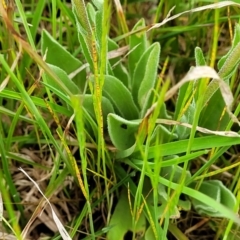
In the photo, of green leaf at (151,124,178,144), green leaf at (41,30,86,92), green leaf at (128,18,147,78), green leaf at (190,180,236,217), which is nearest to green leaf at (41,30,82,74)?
green leaf at (41,30,86,92)

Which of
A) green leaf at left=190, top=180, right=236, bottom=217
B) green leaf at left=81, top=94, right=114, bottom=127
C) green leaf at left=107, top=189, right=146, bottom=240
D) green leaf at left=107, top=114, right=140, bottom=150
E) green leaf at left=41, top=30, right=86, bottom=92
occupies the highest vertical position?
green leaf at left=41, top=30, right=86, bottom=92

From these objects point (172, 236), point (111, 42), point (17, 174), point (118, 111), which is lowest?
point (172, 236)

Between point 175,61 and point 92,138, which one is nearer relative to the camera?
point 92,138

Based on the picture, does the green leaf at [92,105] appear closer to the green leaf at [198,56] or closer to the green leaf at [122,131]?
the green leaf at [122,131]

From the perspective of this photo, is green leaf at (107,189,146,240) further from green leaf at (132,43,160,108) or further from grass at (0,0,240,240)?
green leaf at (132,43,160,108)

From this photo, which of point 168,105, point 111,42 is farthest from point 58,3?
point 168,105

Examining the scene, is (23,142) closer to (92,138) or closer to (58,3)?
(92,138)

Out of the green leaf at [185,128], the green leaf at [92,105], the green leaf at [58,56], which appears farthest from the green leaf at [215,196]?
the green leaf at [58,56]
